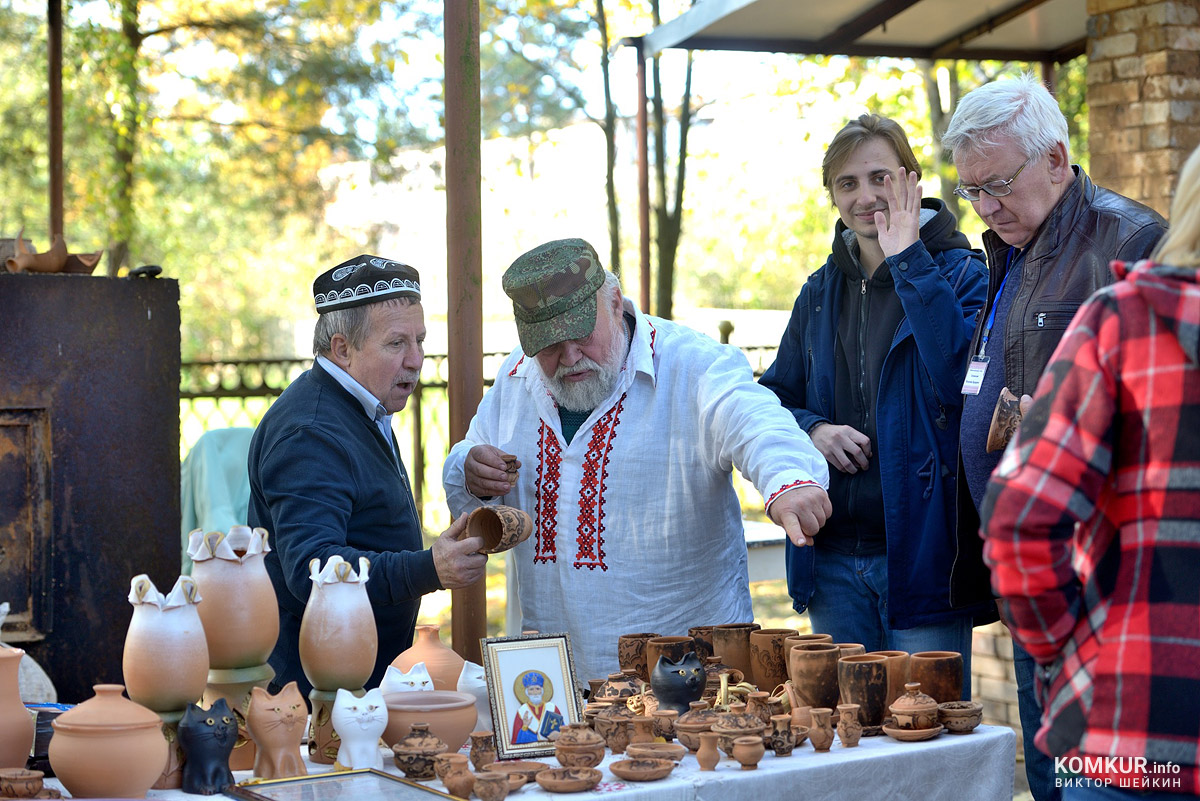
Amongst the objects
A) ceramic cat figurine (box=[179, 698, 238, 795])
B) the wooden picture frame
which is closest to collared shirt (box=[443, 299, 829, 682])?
the wooden picture frame

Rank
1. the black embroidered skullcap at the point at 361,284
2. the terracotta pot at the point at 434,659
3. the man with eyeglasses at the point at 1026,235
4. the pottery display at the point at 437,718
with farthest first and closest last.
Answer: the black embroidered skullcap at the point at 361,284, the man with eyeglasses at the point at 1026,235, the terracotta pot at the point at 434,659, the pottery display at the point at 437,718

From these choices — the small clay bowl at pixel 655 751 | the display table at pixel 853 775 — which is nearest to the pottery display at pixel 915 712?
the display table at pixel 853 775

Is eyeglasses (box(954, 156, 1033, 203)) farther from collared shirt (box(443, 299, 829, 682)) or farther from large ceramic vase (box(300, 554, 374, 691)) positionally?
large ceramic vase (box(300, 554, 374, 691))

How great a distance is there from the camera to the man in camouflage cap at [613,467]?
2.84 meters

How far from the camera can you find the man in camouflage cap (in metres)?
2.84

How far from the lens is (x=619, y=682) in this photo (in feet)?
7.90

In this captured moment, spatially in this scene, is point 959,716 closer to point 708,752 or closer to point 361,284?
point 708,752

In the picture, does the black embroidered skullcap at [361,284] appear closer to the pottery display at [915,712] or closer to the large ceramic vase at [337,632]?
the large ceramic vase at [337,632]

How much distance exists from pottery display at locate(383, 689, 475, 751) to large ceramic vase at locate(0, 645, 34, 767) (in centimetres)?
58

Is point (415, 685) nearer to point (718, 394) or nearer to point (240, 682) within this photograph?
point (240, 682)

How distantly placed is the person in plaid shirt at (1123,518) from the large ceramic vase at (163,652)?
1298 millimetres

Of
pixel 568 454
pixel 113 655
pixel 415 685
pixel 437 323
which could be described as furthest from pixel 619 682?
pixel 437 323

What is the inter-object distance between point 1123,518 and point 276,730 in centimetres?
138

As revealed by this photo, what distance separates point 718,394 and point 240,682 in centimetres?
126
